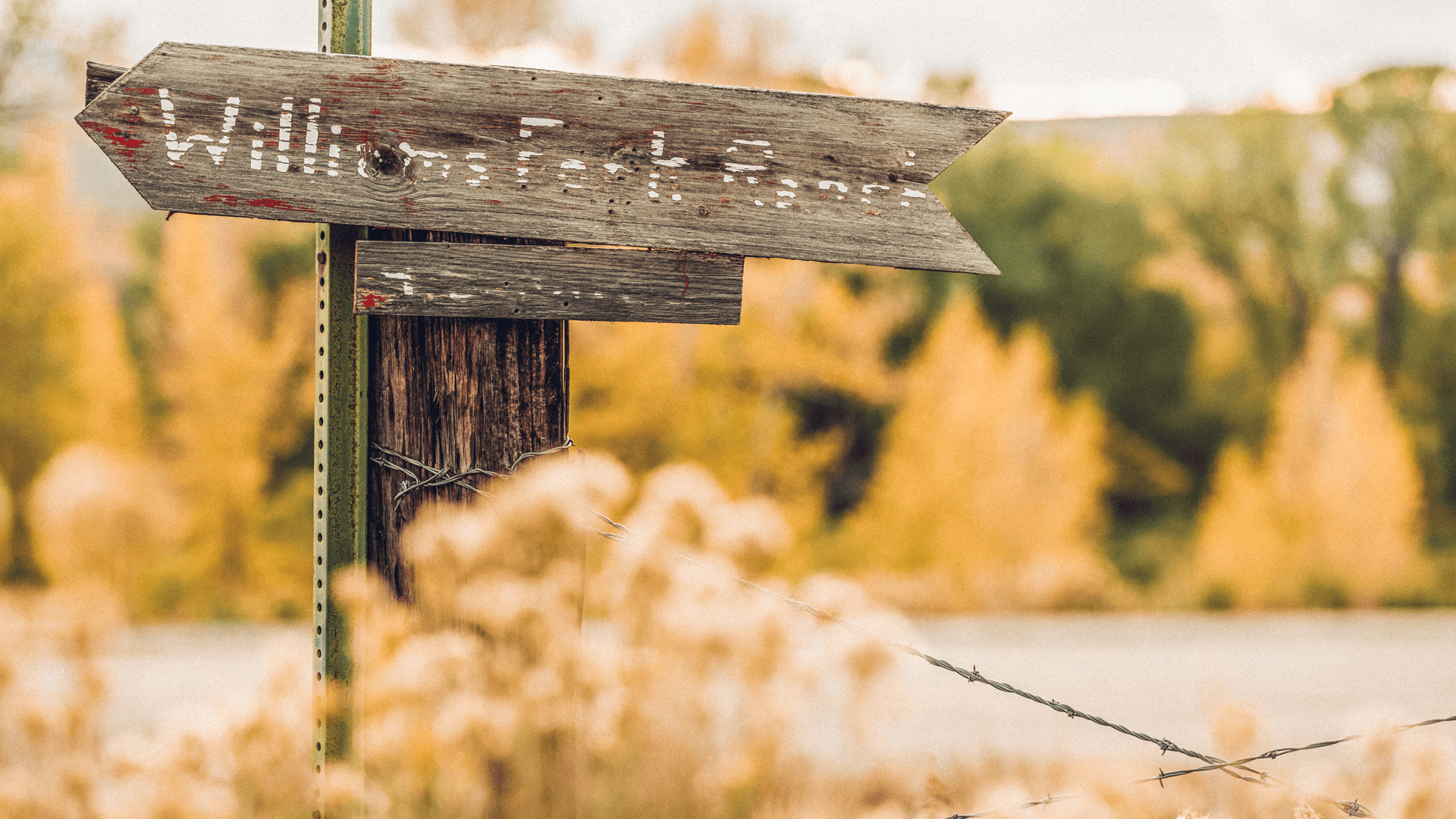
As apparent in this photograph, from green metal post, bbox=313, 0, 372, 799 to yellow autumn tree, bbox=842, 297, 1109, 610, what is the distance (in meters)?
7.24

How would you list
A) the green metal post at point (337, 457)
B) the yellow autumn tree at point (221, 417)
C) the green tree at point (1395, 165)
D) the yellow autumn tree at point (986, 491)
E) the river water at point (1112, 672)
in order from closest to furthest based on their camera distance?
1. the green metal post at point (337, 457)
2. the river water at point (1112, 672)
3. the yellow autumn tree at point (986, 491)
4. the yellow autumn tree at point (221, 417)
5. the green tree at point (1395, 165)

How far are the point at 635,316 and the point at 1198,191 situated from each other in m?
13.6

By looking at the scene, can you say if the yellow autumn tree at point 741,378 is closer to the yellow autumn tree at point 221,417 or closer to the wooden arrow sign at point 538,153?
the yellow autumn tree at point 221,417

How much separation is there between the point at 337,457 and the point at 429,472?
0.57 ft

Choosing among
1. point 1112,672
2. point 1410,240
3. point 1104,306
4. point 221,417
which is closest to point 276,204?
point 1112,672

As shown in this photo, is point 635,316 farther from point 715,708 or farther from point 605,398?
point 605,398

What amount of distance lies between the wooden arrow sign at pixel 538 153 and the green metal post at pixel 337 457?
0.17 m

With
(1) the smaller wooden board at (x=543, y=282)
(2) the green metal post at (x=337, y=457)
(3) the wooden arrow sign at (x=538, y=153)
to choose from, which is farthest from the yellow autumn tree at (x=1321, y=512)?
(2) the green metal post at (x=337, y=457)

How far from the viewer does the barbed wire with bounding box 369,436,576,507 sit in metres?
1.56

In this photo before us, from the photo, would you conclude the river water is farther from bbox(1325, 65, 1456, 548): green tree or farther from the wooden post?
bbox(1325, 65, 1456, 548): green tree

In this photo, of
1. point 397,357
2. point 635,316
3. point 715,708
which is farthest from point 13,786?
point 635,316

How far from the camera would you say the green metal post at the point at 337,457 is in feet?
5.09

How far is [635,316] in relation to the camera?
1.55m

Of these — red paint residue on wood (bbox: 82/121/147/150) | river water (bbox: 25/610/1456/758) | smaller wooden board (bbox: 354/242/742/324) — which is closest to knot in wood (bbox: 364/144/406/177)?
smaller wooden board (bbox: 354/242/742/324)
